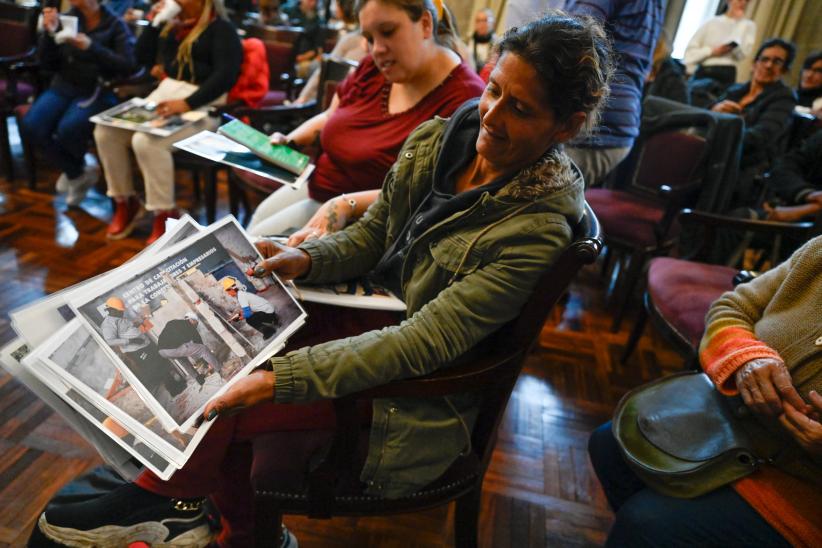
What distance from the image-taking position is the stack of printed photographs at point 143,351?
29.6 inches

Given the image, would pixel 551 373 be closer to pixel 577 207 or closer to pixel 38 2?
pixel 577 207

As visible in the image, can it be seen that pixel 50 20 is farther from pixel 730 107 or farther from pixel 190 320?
pixel 730 107

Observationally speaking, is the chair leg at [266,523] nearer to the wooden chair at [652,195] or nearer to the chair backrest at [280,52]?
the wooden chair at [652,195]

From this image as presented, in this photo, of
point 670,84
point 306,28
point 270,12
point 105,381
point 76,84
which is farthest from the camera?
point 306,28

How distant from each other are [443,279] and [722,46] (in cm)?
471

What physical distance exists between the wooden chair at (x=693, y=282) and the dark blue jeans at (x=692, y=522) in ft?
2.11

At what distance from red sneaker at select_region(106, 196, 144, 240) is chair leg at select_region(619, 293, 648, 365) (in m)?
2.32

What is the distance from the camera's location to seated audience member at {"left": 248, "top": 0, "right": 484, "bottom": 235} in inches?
55.2

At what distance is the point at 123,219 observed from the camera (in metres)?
2.59

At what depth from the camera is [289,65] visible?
137 inches

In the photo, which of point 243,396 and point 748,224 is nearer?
point 243,396

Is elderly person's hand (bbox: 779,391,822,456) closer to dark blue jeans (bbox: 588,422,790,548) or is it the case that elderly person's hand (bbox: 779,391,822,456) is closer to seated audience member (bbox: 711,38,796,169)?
dark blue jeans (bbox: 588,422,790,548)

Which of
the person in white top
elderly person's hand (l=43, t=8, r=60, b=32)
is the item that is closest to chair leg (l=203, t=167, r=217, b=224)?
elderly person's hand (l=43, t=8, r=60, b=32)

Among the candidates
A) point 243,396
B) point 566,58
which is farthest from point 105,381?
point 566,58
